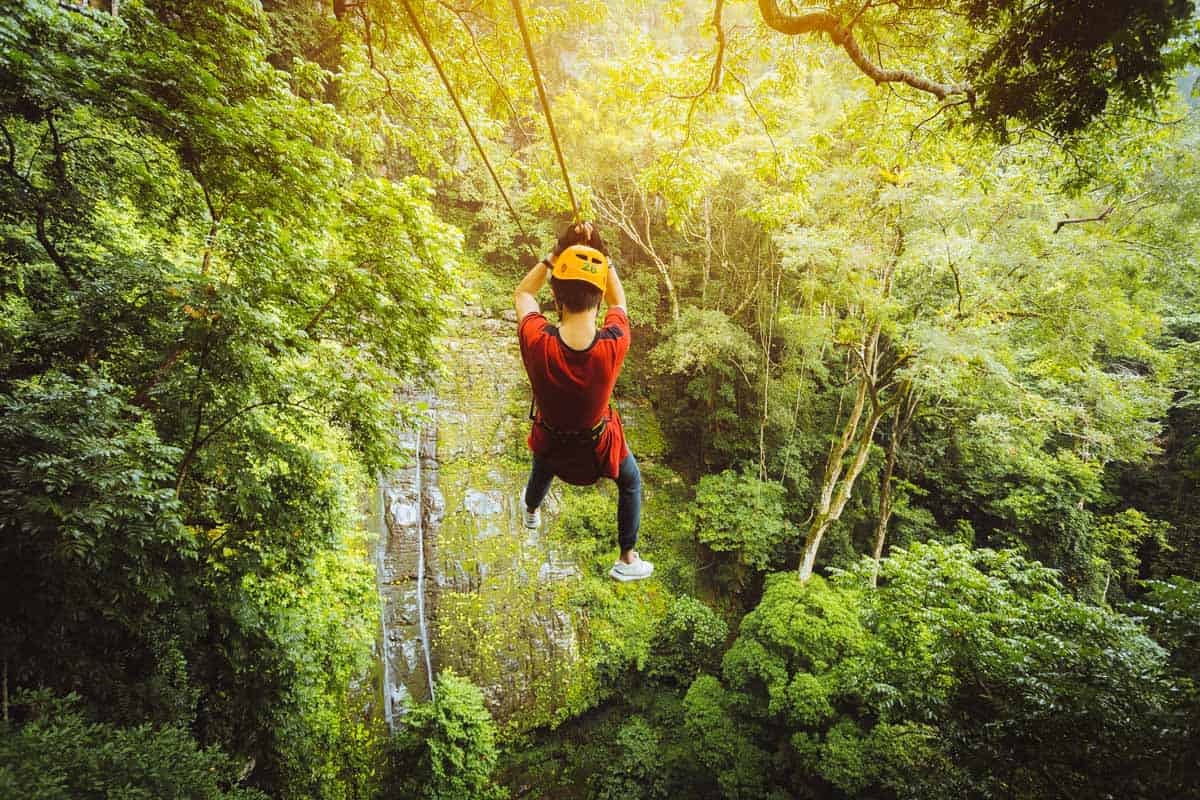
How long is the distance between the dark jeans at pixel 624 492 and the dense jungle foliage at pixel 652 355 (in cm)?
169

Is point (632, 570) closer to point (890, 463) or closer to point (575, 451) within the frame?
point (575, 451)

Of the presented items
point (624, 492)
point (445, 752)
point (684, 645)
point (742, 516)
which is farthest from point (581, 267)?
point (684, 645)

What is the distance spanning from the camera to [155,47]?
7.88 ft

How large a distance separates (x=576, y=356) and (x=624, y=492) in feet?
3.33

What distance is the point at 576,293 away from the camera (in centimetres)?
180

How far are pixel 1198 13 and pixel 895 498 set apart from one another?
11238 millimetres

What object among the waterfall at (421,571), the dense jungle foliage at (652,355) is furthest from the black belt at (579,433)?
the waterfall at (421,571)

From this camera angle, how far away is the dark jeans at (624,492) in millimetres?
2436

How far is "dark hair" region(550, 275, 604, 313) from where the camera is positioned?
178 centimetres

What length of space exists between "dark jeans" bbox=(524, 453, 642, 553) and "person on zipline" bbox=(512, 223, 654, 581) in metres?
0.15

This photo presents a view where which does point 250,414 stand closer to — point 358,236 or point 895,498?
point 358,236

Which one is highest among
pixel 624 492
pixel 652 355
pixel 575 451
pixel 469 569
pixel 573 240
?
pixel 573 240

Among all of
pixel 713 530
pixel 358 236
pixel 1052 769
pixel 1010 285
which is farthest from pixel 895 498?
pixel 358 236

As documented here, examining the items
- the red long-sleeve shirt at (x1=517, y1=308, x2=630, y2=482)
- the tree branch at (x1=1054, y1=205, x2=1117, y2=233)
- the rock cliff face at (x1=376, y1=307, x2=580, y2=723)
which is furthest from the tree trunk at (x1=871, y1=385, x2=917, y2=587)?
the red long-sleeve shirt at (x1=517, y1=308, x2=630, y2=482)
